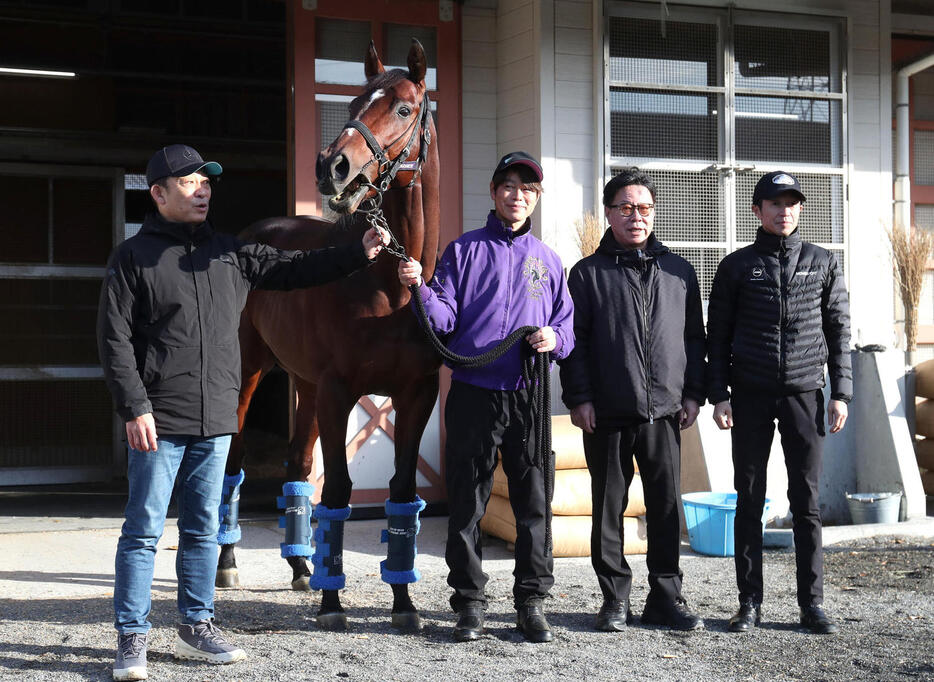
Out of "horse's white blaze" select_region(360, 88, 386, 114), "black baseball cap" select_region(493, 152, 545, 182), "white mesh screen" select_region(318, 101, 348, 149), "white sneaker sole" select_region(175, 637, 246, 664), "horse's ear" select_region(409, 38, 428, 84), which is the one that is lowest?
"white sneaker sole" select_region(175, 637, 246, 664)

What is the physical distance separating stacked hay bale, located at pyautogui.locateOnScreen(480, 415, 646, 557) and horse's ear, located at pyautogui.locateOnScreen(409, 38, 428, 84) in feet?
7.76

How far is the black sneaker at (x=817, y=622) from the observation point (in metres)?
3.82

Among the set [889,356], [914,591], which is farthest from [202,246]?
[889,356]

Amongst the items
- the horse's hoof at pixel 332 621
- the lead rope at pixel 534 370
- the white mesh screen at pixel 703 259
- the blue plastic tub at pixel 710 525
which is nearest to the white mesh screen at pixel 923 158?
the white mesh screen at pixel 703 259

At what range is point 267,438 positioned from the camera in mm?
9797

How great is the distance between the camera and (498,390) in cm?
370

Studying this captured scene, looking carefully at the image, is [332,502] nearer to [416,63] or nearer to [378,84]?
[378,84]

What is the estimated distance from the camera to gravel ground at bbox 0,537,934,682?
3.32m

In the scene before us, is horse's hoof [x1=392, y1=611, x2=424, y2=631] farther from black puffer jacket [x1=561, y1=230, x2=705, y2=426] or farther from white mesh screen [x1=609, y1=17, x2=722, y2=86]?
white mesh screen [x1=609, y1=17, x2=722, y2=86]

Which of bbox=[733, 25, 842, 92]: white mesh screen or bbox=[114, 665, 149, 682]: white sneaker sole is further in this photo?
bbox=[733, 25, 842, 92]: white mesh screen

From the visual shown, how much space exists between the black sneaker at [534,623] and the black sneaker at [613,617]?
0.75 feet

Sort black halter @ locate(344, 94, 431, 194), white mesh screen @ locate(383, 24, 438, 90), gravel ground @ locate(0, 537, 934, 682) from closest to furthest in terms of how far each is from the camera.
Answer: gravel ground @ locate(0, 537, 934, 682), black halter @ locate(344, 94, 431, 194), white mesh screen @ locate(383, 24, 438, 90)

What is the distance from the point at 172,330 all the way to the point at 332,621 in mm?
1329

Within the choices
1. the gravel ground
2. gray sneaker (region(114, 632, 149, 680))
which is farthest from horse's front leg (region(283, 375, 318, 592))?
gray sneaker (region(114, 632, 149, 680))
